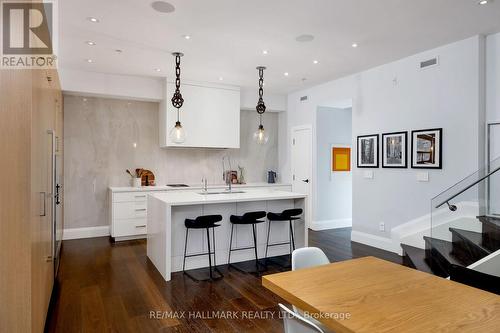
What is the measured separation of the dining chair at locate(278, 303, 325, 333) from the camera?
A: 1351 millimetres

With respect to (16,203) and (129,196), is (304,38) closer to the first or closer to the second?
(16,203)

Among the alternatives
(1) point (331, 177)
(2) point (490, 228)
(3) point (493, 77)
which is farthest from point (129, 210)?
(3) point (493, 77)

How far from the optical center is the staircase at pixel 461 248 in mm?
3148

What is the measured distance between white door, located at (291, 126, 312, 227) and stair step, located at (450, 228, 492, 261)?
3.38 meters

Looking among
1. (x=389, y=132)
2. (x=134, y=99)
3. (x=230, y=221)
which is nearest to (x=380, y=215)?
(x=389, y=132)

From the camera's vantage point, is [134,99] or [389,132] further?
[134,99]

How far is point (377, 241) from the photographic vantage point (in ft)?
17.7

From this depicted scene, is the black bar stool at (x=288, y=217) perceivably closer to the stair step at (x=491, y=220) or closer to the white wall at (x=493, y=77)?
the stair step at (x=491, y=220)

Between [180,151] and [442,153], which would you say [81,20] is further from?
[442,153]

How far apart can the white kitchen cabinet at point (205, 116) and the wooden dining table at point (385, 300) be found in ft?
15.6

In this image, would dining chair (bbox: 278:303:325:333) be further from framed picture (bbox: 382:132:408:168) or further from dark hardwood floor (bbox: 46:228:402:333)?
framed picture (bbox: 382:132:408:168)

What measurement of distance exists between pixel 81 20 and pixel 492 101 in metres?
5.07

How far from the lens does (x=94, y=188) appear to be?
19.9 feet

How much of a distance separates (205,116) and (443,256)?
4.64m
